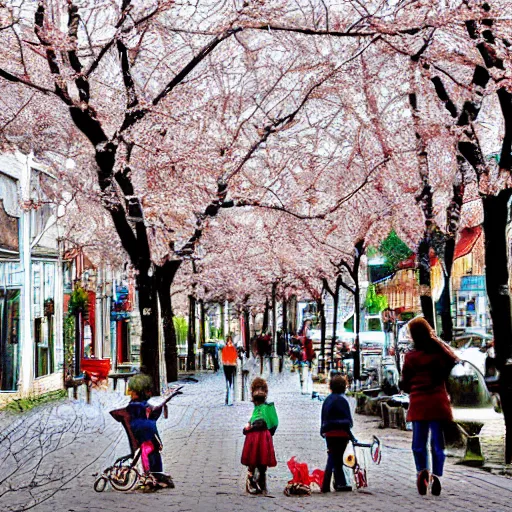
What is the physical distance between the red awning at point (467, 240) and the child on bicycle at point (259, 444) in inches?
Answer: 867

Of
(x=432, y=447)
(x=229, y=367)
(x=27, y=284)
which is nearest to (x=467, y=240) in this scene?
(x=229, y=367)

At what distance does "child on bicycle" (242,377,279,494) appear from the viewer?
1019 centimetres

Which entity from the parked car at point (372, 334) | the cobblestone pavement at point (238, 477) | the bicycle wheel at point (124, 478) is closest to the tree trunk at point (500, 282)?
the cobblestone pavement at point (238, 477)

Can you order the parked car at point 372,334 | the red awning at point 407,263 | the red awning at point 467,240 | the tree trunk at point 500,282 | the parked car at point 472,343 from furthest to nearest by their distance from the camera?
the parked car at point 372,334, the red awning at point 467,240, the red awning at point 407,263, the parked car at point 472,343, the tree trunk at point 500,282

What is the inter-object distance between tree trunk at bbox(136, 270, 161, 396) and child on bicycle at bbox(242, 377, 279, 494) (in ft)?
27.6

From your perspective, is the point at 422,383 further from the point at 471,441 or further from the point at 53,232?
the point at 53,232

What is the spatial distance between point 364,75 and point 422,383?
12.2 metres

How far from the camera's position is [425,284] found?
1916 cm

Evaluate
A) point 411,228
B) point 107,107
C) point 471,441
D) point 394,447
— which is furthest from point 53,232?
Answer: point 471,441

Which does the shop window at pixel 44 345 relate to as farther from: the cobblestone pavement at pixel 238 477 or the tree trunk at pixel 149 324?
the tree trunk at pixel 149 324

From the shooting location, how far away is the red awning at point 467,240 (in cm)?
3173

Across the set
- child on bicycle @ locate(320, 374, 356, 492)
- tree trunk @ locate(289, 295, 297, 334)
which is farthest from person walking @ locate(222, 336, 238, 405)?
tree trunk @ locate(289, 295, 297, 334)

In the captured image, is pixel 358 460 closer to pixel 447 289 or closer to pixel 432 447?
pixel 432 447

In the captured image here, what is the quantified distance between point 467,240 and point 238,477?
21.4 m
